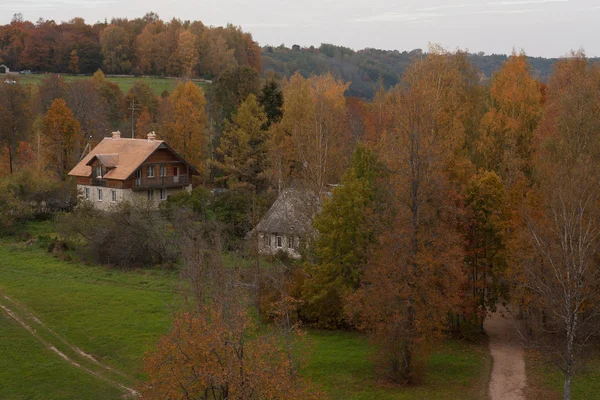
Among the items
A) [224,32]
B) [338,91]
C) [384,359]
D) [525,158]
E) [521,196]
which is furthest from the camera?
[224,32]

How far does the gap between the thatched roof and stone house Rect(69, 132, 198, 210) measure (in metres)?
13.7

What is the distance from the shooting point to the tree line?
357 ft

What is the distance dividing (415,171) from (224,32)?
3888 inches

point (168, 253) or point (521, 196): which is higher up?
point (521, 196)

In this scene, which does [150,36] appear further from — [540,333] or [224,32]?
[540,333]

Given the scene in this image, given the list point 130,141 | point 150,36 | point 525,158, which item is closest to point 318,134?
point 525,158

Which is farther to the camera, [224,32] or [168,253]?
[224,32]

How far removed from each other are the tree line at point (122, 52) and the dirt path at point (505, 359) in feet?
270

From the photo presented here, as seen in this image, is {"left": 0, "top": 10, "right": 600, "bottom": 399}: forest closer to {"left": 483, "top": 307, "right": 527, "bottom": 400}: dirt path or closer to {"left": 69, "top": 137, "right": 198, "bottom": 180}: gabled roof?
{"left": 483, "top": 307, "right": 527, "bottom": 400}: dirt path

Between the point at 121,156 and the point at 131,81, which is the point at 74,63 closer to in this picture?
the point at 131,81

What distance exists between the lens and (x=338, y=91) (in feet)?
203

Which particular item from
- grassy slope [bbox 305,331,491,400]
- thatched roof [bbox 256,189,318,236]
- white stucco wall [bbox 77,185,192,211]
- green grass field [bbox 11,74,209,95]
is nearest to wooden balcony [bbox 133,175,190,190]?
white stucco wall [bbox 77,185,192,211]

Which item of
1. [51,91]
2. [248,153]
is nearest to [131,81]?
[51,91]

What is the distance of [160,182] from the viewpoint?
53188mm
